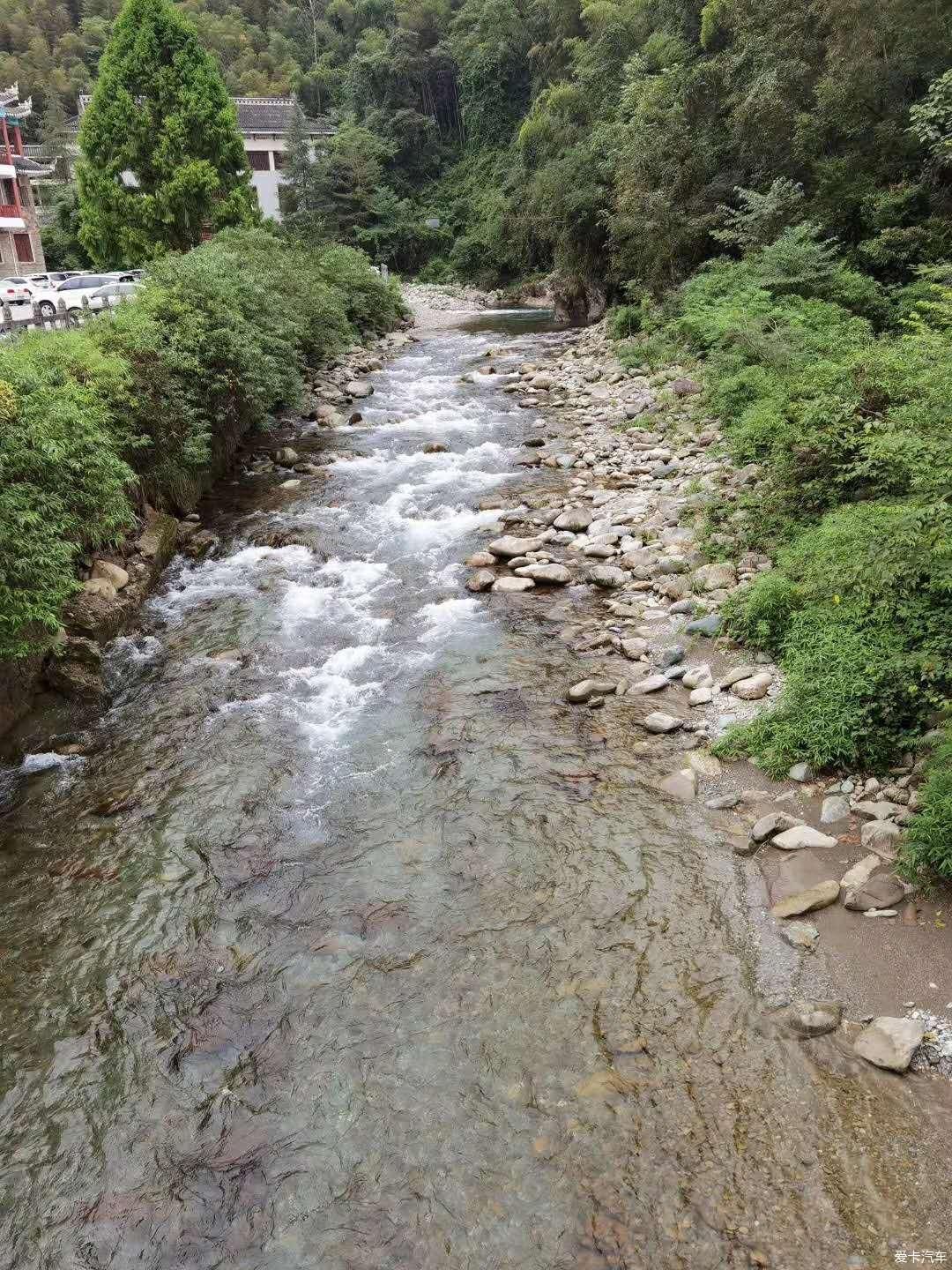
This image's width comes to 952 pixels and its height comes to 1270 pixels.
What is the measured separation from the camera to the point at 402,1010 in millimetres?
4664

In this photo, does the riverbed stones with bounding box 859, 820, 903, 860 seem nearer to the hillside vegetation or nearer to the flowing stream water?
the hillside vegetation

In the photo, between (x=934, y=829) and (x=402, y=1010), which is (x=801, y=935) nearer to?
(x=934, y=829)

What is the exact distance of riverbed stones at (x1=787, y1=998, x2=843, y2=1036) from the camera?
4.23m

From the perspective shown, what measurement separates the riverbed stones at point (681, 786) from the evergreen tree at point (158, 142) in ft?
85.2

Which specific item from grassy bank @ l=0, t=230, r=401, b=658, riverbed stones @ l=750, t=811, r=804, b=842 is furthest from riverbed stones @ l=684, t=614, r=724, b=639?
grassy bank @ l=0, t=230, r=401, b=658

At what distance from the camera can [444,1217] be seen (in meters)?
3.64

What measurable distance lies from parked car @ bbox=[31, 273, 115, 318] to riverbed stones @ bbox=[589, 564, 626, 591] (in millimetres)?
16433

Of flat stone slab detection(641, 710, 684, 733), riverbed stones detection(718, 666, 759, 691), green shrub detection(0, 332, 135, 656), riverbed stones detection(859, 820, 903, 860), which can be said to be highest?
green shrub detection(0, 332, 135, 656)

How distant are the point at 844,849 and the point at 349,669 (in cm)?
485

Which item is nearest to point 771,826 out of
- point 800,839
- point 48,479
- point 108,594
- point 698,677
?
point 800,839

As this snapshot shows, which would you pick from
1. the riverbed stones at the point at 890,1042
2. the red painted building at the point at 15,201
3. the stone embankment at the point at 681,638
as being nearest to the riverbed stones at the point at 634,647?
the stone embankment at the point at 681,638

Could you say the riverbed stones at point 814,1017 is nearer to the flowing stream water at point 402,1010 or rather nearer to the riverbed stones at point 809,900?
the flowing stream water at point 402,1010

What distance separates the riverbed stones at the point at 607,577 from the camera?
9359mm

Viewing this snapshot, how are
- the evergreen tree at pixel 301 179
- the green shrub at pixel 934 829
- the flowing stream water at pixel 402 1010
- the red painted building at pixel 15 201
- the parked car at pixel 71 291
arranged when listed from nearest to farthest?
1. the flowing stream water at pixel 402 1010
2. the green shrub at pixel 934 829
3. the parked car at pixel 71 291
4. the red painted building at pixel 15 201
5. the evergreen tree at pixel 301 179
